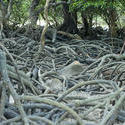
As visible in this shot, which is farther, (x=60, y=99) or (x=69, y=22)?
(x=69, y=22)

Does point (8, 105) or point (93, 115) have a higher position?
point (8, 105)

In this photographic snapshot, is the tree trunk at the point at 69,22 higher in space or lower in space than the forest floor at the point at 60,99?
higher

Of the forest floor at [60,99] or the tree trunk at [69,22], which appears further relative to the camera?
the tree trunk at [69,22]

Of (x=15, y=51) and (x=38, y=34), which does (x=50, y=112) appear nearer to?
(x=15, y=51)

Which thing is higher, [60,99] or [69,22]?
[69,22]

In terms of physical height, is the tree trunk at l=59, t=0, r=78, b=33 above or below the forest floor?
above

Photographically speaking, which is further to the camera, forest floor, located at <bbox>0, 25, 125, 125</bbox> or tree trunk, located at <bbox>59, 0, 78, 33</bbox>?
tree trunk, located at <bbox>59, 0, 78, 33</bbox>

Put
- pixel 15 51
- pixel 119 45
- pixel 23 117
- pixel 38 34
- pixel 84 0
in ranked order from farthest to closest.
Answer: pixel 38 34
pixel 119 45
pixel 84 0
pixel 15 51
pixel 23 117

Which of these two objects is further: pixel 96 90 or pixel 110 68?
pixel 110 68

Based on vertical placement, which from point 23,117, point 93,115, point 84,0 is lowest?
point 93,115

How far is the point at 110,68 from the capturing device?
293 cm

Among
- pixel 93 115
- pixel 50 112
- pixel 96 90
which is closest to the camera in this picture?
pixel 50 112

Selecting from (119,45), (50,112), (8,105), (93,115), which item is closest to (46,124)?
(50,112)

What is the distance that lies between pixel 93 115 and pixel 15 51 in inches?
113
